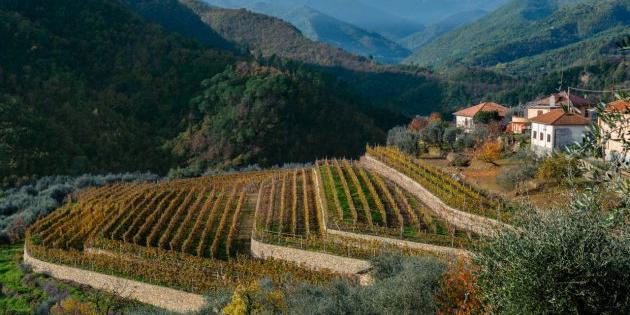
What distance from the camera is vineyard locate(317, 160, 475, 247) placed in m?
21.8

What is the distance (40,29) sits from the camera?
233ft

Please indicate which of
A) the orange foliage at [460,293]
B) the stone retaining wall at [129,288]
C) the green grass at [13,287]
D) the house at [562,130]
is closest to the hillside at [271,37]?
the house at [562,130]

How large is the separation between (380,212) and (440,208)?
2450 millimetres

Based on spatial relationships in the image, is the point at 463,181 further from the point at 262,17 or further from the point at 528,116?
the point at 262,17

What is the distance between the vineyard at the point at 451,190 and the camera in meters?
22.1

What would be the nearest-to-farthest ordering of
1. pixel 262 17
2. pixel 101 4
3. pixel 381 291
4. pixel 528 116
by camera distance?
1. pixel 381 291
2. pixel 528 116
3. pixel 101 4
4. pixel 262 17

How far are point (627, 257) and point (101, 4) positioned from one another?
271ft

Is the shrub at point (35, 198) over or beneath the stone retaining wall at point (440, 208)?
beneath

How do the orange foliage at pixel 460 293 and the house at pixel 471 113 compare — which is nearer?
the orange foliage at pixel 460 293

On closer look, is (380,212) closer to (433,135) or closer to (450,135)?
(450,135)

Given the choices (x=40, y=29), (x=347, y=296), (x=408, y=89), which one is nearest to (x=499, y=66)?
(x=408, y=89)

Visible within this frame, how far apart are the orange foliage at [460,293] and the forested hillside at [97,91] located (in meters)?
40.7

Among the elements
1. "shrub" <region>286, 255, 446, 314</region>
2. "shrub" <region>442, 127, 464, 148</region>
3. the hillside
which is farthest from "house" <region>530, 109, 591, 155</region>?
the hillside

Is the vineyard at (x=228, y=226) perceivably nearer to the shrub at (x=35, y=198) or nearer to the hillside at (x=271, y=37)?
the shrub at (x=35, y=198)
